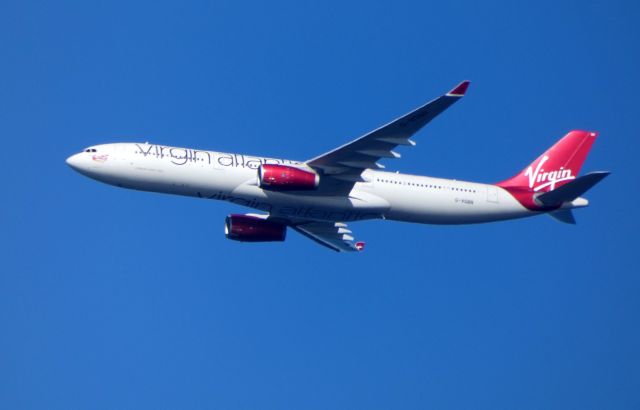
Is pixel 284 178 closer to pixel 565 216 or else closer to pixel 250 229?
pixel 250 229

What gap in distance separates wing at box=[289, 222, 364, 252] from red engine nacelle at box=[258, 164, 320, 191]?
31.6ft

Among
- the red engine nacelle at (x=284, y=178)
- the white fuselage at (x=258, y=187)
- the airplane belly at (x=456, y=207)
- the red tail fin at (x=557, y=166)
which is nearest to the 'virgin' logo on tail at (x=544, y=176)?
the red tail fin at (x=557, y=166)

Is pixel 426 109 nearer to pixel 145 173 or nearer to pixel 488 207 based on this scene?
pixel 488 207

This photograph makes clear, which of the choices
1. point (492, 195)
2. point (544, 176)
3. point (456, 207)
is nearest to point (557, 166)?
point (544, 176)

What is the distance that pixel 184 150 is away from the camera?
54.6 meters

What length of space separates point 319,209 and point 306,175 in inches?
120

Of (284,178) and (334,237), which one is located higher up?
(284,178)

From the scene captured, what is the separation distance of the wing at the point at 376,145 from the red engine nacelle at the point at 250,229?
7693 mm

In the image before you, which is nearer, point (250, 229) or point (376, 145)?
point (376, 145)

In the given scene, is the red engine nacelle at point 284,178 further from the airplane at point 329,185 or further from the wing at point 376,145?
the wing at point 376,145

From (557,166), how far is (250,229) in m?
20.9

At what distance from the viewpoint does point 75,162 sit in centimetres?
5425

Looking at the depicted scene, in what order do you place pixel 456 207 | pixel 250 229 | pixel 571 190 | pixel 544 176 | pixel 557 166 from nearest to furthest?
pixel 571 190 < pixel 456 207 < pixel 250 229 < pixel 544 176 < pixel 557 166

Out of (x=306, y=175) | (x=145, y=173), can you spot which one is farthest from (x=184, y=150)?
(x=306, y=175)
